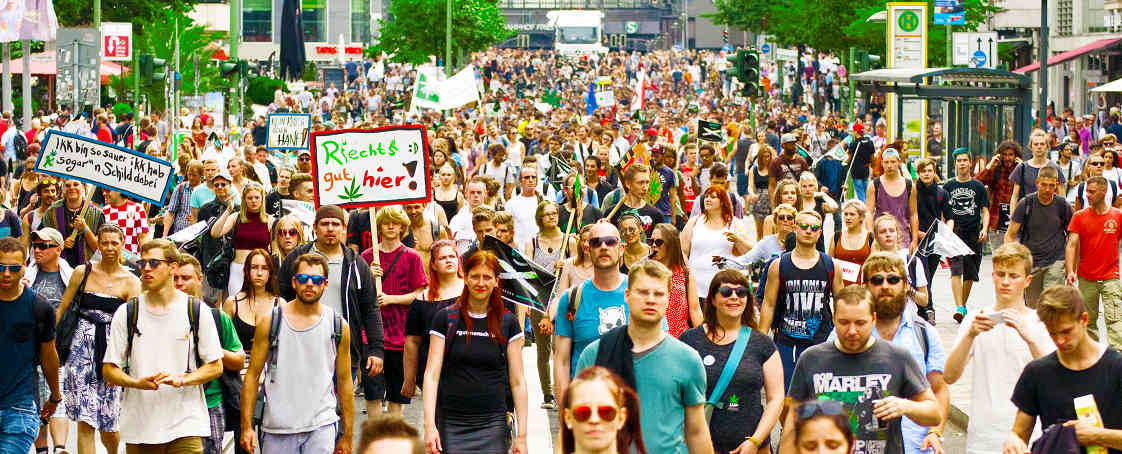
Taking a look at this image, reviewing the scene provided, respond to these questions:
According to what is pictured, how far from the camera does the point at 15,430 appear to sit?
27.5 ft

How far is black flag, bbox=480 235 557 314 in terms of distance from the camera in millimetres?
8586

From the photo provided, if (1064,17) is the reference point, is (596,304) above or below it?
below

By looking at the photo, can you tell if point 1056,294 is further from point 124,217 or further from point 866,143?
point 866,143

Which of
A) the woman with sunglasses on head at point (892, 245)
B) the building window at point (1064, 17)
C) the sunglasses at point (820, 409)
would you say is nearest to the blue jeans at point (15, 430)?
the sunglasses at point (820, 409)

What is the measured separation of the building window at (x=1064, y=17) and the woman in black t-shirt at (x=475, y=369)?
4862 cm

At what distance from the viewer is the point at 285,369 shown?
309 inches

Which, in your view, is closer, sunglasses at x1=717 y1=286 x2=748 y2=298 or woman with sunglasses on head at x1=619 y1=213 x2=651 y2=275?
sunglasses at x1=717 y1=286 x2=748 y2=298

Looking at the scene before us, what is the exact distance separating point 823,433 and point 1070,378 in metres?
1.76

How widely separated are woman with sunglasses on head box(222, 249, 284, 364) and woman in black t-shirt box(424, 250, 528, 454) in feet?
5.52

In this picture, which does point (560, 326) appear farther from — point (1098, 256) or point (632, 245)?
point (1098, 256)

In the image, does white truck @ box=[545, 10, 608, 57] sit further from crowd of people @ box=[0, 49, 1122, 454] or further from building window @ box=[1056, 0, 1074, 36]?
crowd of people @ box=[0, 49, 1122, 454]

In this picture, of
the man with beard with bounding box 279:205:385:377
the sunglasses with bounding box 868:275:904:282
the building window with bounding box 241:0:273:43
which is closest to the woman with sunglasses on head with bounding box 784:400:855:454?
the sunglasses with bounding box 868:275:904:282

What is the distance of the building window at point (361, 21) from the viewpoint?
357 ft

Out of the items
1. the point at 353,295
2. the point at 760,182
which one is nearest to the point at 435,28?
the point at 760,182
